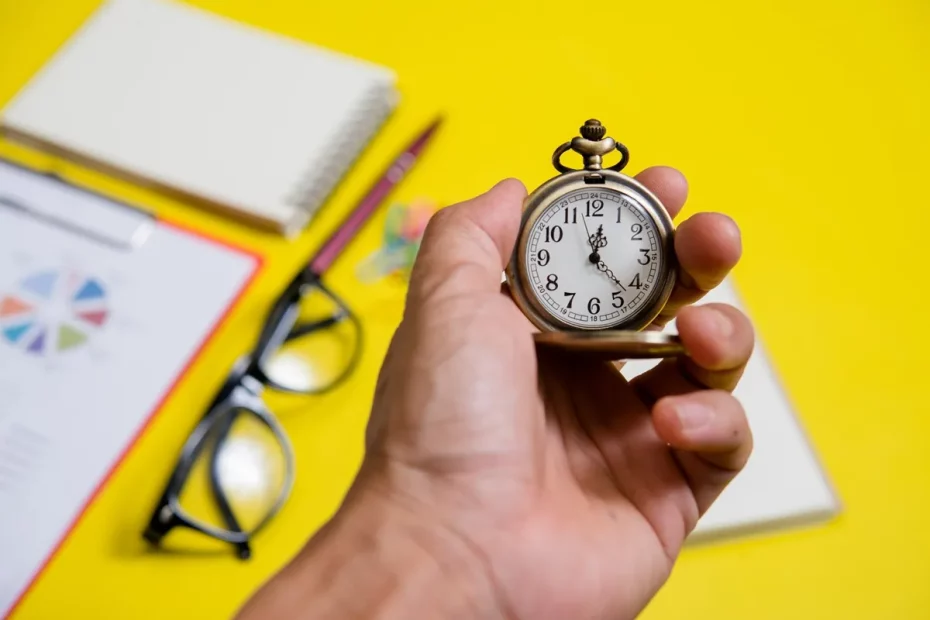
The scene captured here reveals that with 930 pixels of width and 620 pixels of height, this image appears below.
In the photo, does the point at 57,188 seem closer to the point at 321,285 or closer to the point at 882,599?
the point at 321,285

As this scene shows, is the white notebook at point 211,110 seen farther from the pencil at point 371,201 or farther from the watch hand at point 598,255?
the watch hand at point 598,255

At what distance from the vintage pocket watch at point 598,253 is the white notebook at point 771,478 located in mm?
313

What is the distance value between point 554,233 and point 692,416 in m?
0.26

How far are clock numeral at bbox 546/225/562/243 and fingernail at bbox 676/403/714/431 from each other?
0.80 ft

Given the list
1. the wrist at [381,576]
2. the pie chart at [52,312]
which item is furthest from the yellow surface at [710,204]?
the wrist at [381,576]

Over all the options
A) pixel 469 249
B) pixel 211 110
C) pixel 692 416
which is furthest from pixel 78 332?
pixel 692 416

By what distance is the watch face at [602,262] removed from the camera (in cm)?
89

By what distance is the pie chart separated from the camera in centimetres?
121

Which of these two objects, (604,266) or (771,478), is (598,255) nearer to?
(604,266)

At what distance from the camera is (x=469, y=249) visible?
85 centimetres

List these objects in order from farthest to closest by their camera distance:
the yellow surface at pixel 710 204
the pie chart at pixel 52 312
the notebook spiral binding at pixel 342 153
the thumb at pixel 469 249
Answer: the notebook spiral binding at pixel 342 153, the pie chart at pixel 52 312, the yellow surface at pixel 710 204, the thumb at pixel 469 249

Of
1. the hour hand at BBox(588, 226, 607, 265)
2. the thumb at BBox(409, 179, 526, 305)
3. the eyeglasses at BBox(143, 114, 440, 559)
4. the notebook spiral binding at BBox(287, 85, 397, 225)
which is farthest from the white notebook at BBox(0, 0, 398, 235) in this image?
the hour hand at BBox(588, 226, 607, 265)

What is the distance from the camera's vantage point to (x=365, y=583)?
0.74 m

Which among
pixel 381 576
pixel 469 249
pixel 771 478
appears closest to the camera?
pixel 381 576
